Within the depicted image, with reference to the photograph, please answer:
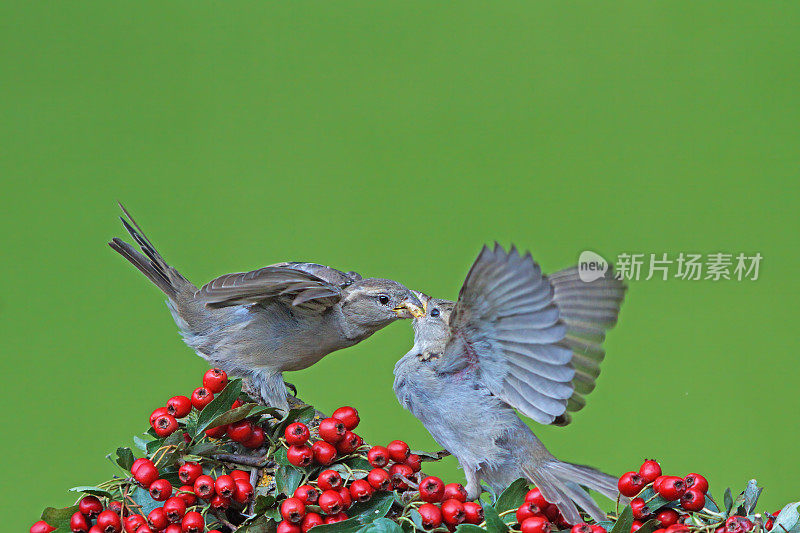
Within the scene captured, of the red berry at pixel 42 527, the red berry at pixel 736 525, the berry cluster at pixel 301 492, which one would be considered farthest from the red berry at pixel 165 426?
the red berry at pixel 736 525

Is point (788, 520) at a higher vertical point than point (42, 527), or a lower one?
higher

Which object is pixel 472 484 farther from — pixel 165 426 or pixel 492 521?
pixel 165 426

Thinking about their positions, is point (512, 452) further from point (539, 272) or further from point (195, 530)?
point (195, 530)

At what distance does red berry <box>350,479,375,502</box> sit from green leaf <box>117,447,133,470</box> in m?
0.35

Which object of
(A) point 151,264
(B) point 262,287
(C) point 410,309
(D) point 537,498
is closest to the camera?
(D) point 537,498

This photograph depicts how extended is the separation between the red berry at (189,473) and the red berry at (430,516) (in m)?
0.34

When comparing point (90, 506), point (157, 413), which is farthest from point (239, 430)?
point (90, 506)

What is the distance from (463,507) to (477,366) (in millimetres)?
240

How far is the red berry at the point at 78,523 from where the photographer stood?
3.87ft

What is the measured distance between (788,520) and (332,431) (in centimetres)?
66

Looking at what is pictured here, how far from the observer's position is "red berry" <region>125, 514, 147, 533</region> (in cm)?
113

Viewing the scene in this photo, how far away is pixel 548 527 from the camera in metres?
1.12

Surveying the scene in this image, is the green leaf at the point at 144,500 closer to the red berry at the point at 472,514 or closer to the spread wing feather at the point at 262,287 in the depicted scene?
the spread wing feather at the point at 262,287

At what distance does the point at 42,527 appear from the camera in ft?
3.94
